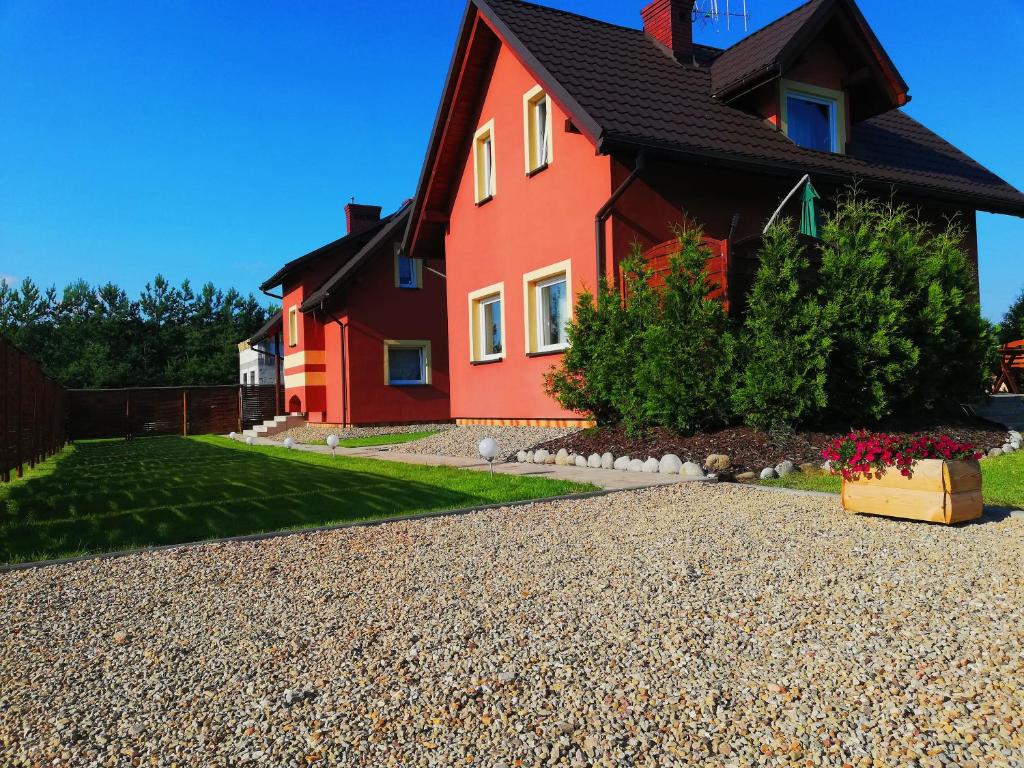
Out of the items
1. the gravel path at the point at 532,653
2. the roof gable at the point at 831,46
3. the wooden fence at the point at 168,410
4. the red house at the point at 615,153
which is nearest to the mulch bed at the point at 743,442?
the red house at the point at 615,153

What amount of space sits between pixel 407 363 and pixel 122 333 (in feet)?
116

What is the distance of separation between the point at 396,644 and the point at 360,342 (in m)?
16.0

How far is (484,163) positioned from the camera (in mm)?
13922

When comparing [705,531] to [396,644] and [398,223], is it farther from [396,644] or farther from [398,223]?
[398,223]

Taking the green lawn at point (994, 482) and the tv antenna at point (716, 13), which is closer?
the green lawn at point (994, 482)

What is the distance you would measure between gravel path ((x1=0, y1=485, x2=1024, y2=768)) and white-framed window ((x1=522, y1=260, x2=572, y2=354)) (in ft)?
23.9

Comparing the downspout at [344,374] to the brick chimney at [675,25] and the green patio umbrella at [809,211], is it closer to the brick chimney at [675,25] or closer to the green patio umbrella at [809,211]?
the brick chimney at [675,25]

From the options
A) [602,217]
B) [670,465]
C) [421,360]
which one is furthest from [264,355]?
[670,465]

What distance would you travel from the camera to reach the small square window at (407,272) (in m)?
19.1

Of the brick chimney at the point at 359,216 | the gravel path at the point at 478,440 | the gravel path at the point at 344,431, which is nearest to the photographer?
the gravel path at the point at 478,440

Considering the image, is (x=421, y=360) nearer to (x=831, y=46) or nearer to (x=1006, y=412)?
(x=831, y=46)

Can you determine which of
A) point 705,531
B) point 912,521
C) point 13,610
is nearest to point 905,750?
point 705,531

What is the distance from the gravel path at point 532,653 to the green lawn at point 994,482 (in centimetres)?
125

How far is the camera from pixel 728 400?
7.89 meters
